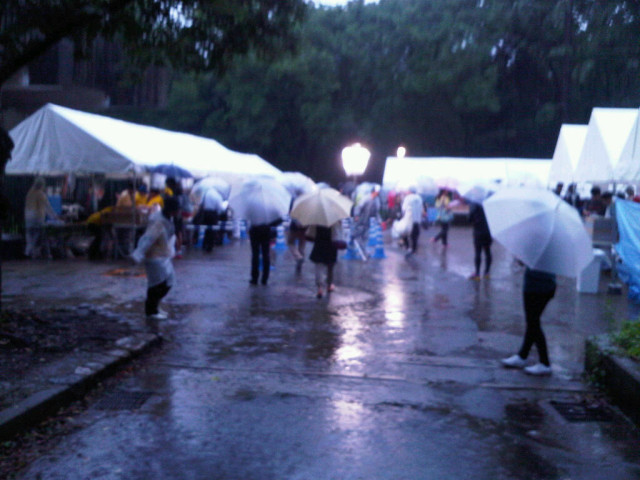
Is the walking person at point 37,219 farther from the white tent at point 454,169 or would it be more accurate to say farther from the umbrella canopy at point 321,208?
the white tent at point 454,169

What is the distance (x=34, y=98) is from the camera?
796 inches

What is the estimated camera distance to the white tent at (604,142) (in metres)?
13.1

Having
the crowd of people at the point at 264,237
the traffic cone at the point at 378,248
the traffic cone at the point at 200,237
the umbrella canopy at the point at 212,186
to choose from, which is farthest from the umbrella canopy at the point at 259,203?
the umbrella canopy at the point at 212,186

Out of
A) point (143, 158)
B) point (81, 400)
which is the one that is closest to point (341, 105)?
point (143, 158)

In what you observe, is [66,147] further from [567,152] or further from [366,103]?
[366,103]

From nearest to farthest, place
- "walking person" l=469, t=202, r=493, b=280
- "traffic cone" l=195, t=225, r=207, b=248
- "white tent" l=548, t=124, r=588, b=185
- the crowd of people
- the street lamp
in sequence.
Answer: the crowd of people, "walking person" l=469, t=202, r=493, b=280, "white tent" l=548, t=124, r=588, b=185, the street lamp, "traffic cone" l=195, t=225, r=207, b=248

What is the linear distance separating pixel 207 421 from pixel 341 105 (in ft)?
120

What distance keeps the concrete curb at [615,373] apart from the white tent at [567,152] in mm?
10191

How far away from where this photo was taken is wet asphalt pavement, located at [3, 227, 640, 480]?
5125 millimetres

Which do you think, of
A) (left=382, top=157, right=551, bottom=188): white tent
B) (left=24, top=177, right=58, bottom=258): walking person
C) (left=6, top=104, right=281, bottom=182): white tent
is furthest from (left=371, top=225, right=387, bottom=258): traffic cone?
(left=382, top=157, right=551, bottom=188): white tent

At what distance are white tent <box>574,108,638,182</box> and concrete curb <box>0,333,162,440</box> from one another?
28.1 feet

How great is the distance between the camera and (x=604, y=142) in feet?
43.8

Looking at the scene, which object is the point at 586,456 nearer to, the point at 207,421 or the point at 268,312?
the point at 207,421

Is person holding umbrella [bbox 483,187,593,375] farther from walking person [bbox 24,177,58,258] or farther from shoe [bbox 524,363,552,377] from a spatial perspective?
walking person [bbox 24,177,58,258]
